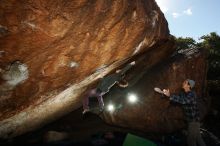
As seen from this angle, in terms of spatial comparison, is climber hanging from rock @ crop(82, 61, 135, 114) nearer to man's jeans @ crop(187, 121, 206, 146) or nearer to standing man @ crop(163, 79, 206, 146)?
standing man @ crop(163, 79, 206, 146)

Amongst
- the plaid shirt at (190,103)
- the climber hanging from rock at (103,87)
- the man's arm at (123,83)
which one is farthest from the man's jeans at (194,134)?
the man's arm at (123,83)

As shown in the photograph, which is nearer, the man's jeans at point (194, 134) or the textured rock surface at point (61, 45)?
the textured rock surface at point (61, 45)

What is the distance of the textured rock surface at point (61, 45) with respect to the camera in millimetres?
4172

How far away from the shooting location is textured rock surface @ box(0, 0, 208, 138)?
13.7ft

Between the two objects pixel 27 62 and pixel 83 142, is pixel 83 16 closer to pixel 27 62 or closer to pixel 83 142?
pixel 27 62

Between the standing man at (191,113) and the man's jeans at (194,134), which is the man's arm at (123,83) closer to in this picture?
the standing man at (191,113)

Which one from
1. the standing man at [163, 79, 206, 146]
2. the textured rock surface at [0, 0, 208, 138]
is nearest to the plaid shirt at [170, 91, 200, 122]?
the standing man at [163, 79, 206, 146]

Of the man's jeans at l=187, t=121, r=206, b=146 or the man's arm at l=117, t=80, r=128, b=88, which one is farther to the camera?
the man's arm at l=117, t=80, r=128, b=88

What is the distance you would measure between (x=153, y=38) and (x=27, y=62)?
3941 mm

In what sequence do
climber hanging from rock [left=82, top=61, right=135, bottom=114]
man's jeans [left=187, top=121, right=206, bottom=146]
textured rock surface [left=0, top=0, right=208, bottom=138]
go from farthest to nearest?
climber hanging from rock [left=82, top=61, right=135, bottom=114]
man's jeans [left=187, top=121, right=206, bottom=146]
textured rock surface [left=0, top=0, right=208, bottom=138]

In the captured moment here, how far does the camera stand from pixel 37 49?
4.62m

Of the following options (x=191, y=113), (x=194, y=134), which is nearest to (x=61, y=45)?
(x=191, y=113)

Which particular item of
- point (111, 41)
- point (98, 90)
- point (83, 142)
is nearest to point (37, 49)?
point (111, 41)

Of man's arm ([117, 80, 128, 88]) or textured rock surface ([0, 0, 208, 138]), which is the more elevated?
man's arm ([117, 80, 128, 88])
